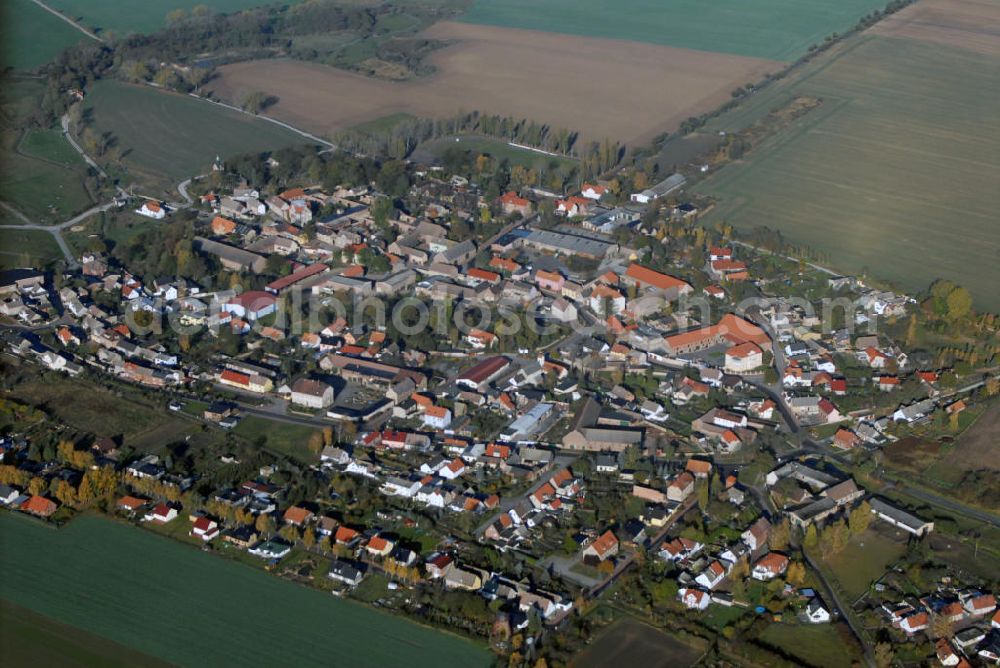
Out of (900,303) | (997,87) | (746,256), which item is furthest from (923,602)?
(997,87)

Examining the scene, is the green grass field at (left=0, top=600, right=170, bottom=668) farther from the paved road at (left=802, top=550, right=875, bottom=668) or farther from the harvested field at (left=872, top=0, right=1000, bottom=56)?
the harvested field at (left=872, top=0, right=1000, bottom=56)

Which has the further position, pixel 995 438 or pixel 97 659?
pixel 995 438

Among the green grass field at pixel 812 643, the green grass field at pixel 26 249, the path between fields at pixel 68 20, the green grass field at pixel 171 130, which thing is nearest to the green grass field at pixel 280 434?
the green grass field at pixel 812 643

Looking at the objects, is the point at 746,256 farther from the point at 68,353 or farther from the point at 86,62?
the point at 86,62

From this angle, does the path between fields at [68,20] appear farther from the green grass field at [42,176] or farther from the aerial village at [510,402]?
the aerial village at [510,402]

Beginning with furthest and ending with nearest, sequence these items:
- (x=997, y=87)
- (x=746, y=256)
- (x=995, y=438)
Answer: (x=997, y=87), (x=746, y=256), (x=995, y=438)

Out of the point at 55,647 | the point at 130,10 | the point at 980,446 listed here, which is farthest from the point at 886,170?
the point at 130,10
